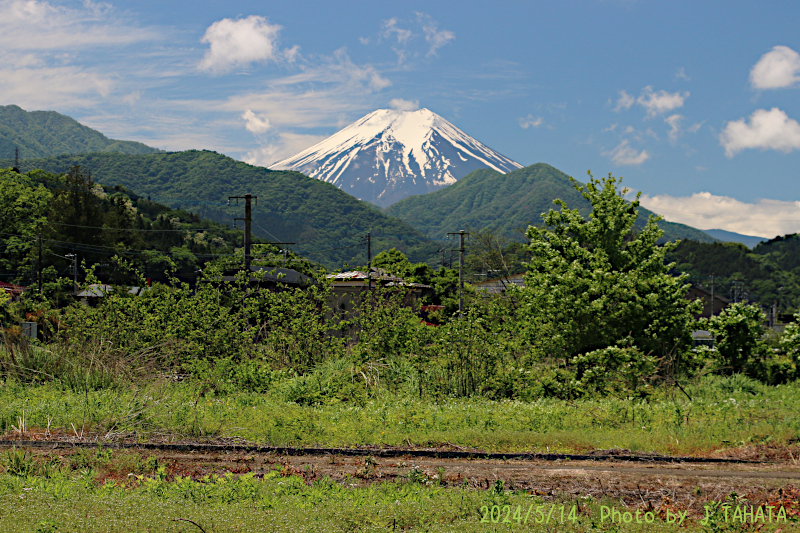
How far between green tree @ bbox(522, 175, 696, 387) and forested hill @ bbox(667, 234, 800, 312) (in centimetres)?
9402

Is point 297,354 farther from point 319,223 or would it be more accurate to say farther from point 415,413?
point 319,223

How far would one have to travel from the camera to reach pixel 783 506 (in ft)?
18.2

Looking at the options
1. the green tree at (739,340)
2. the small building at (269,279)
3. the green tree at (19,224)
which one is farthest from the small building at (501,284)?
the green tree at (19,224)

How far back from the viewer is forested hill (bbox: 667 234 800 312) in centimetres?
10465

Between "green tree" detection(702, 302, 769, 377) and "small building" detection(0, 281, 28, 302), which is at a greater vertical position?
"green tree" detection(702, 302, 769, 377)

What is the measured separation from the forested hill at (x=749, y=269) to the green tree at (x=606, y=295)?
9402 centimetres

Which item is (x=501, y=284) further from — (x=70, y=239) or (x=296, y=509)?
(x=70, y=239)

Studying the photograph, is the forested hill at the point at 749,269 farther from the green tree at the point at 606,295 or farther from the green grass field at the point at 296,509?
the green grass field at the point at 296,509

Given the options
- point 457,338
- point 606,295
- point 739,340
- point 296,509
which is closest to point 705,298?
point 739,340

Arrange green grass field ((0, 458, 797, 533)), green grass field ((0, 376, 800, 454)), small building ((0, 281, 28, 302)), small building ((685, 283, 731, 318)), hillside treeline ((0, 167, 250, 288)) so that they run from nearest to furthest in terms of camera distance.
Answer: green grass field ((0, 458, 797, 533))
green grass field ((0, 376, 800, 454))
small building ((0, 281, 28, 302))
hillside treeline ((0, 167, 250, 288))
small building ((685, 283, 731, 318))

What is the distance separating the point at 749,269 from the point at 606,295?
11417 centimetres

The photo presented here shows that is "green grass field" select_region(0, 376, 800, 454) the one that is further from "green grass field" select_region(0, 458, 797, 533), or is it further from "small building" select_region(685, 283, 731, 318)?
"small building" select_region(685, 283, 731, 318)

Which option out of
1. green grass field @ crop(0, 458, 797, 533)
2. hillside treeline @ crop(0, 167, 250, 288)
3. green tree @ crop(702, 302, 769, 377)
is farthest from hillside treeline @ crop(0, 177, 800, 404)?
hillside treeline @ crop(0, 167, 250, 288)

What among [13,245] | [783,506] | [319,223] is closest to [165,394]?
[783,506]
